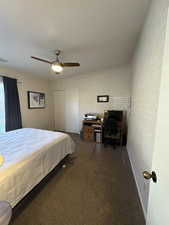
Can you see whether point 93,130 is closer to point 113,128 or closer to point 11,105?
point 113,128

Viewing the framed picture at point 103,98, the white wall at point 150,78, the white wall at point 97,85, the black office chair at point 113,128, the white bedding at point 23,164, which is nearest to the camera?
the white wall at point 150,78

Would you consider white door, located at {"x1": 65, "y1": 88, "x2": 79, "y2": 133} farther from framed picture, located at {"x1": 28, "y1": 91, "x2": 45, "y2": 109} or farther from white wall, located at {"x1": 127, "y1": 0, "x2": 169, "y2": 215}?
white wall, located at {"x1": 127, "y1": 0, "x2": 169, "y2": 215}

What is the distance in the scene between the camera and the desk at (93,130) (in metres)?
3.65

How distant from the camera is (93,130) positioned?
3.71 meters

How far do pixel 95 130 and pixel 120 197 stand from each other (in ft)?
7.30

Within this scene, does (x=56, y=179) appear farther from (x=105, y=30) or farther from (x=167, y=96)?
(x=105, y=30)

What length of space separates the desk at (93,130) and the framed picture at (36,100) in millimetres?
2058

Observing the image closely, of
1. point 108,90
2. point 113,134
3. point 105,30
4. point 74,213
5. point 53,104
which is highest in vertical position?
point 105,30

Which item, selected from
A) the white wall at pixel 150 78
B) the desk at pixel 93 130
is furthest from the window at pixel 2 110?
the white wall at pixel 150 78

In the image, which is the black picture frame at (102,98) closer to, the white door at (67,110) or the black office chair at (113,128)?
the black office chair at (113,128)

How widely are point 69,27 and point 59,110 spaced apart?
3.67m

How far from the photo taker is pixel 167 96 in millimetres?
551

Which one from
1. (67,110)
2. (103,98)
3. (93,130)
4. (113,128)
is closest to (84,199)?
(113,128)

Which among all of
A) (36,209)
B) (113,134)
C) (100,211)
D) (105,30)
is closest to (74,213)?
(100,211)
